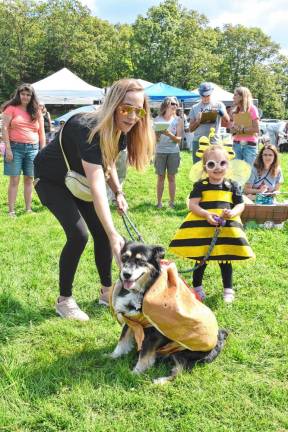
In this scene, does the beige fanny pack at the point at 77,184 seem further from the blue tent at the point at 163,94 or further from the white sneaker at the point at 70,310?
the blue tent at the point at 163,94

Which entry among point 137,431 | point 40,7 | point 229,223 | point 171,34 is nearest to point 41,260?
point 229,223

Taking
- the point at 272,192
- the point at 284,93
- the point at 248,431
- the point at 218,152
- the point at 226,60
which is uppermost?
the point at 226,60

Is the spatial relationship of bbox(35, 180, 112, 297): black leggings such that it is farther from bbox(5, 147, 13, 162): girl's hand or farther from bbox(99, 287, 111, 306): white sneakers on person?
bbox(5, 147, 13, 162): girl's hand

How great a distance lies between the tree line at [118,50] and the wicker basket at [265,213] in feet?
134

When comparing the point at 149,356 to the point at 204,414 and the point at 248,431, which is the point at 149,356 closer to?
the point at 204,414

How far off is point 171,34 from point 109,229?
47097 millimetres

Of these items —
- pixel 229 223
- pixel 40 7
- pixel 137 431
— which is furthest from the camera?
pixel 40 7

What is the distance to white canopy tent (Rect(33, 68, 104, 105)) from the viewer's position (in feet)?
60.1

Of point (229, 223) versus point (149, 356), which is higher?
point (229, 223)

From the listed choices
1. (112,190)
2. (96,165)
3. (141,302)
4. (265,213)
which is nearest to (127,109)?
(96,165)

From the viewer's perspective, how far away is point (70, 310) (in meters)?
3.54

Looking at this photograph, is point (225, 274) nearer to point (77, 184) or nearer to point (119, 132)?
point (77, 184)

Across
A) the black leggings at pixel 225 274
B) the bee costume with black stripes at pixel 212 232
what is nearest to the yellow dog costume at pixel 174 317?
the bee costume with black stripes at pixel 212 232

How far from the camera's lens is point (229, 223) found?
3840mm
